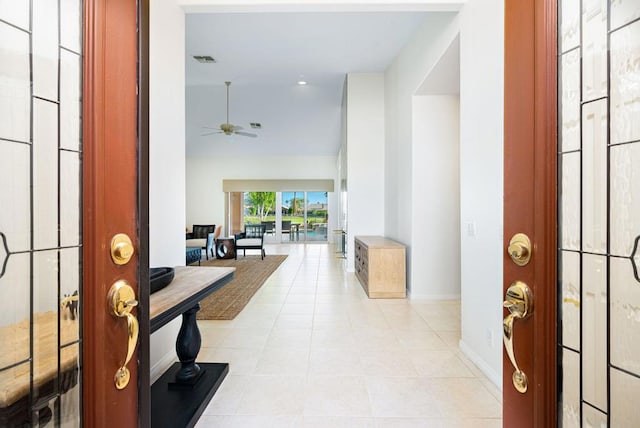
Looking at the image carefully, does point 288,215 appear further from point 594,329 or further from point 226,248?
point 594,329

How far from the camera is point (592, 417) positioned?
0.72 m

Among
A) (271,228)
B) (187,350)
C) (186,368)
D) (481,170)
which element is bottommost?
(186,368)

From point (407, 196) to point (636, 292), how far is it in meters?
3.80

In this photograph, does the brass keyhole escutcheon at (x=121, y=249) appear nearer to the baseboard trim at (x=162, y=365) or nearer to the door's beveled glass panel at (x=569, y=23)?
the door's beveled glass panel at (x=569, y=23)

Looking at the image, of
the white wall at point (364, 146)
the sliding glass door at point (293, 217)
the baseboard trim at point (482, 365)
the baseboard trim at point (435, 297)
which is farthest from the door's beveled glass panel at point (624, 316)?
the sliding glass door at point (293, 217)

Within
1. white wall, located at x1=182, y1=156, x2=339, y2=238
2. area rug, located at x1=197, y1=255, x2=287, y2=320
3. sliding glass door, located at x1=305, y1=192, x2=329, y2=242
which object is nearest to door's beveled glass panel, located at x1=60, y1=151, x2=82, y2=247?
area rug, located at x1=197, y1=255, x2=287, y2=320

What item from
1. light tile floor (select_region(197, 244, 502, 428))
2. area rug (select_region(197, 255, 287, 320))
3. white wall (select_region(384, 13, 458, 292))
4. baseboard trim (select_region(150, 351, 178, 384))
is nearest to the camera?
light tile floor (select_region(197, 244, 502, 428))

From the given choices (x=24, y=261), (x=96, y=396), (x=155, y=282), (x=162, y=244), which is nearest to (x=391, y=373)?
(x=155, y=282)

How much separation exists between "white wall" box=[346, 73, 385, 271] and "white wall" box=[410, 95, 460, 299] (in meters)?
1.64

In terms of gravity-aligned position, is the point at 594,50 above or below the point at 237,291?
above

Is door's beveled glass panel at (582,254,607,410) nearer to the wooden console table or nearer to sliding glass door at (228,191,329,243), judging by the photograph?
the wooden console table

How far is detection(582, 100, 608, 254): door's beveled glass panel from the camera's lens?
69 cm

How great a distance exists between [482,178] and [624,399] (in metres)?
1.85

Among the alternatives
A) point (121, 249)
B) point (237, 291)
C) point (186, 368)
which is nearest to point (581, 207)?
point (121, 249)
